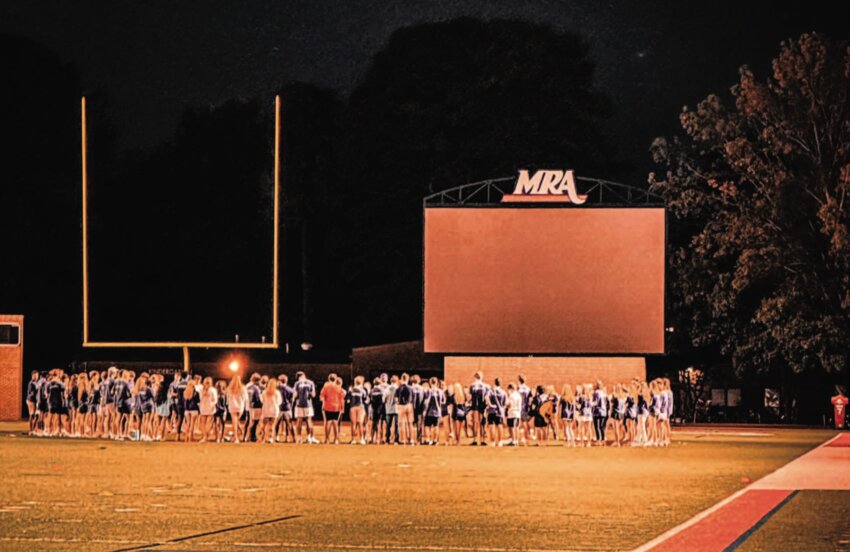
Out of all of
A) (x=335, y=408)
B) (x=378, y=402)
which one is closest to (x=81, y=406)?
(x=335, y=408)

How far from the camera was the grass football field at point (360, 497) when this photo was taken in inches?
511

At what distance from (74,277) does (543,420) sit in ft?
86.1

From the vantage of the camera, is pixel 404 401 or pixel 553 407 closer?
pixel 404 401

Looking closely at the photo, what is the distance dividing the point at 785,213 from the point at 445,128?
1463 cm

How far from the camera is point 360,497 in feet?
56.9

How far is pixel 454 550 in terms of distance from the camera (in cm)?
1227

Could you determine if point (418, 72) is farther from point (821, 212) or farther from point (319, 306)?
point (821, 212)

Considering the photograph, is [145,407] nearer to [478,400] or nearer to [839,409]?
[478,400]

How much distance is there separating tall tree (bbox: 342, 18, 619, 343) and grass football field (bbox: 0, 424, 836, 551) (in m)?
27.6

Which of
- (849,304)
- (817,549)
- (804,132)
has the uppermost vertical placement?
(804,132)

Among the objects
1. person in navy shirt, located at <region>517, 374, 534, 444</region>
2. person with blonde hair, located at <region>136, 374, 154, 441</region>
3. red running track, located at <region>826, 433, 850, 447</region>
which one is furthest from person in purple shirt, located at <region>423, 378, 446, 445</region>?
red running track, located at <region>826, 433, 850, 447</region>

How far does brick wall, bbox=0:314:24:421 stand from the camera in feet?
137

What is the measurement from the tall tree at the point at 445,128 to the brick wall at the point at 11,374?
1746cm

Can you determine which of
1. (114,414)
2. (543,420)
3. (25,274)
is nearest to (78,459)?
(114,414)
